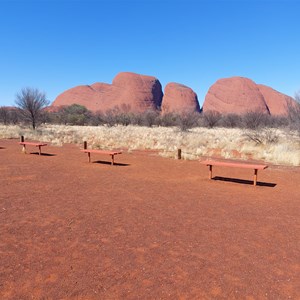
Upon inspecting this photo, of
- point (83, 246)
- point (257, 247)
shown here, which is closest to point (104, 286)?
point (83, 246)

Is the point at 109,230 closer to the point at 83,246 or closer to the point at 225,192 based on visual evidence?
the point at 83,246

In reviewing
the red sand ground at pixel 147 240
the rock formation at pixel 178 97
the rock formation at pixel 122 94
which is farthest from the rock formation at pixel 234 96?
the red sand ground at pixel 147 240

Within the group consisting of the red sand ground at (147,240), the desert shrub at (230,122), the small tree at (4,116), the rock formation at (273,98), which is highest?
the rock formation at (273,98)

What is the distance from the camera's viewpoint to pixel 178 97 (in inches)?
3967

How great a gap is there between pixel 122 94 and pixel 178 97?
64.9 ft

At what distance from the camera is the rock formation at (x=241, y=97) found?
3728 inches

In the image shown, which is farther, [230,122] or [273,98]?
[273,98]

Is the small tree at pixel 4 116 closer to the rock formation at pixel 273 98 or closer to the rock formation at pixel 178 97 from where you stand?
the rock formation at pixel 178 97

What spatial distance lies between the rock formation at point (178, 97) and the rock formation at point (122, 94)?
2.99 m

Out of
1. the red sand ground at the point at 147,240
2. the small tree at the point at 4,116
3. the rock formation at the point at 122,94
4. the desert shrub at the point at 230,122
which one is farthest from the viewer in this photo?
the rock formation at the point at 122,94

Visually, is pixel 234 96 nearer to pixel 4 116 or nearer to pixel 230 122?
pixel 230 122

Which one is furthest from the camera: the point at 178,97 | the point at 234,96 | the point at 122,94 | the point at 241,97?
the point at 178,97

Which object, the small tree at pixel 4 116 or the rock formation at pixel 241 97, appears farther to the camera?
the rock formation at pixel 241 97

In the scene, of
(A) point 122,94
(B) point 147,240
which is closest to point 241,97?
(A) point 122,94
